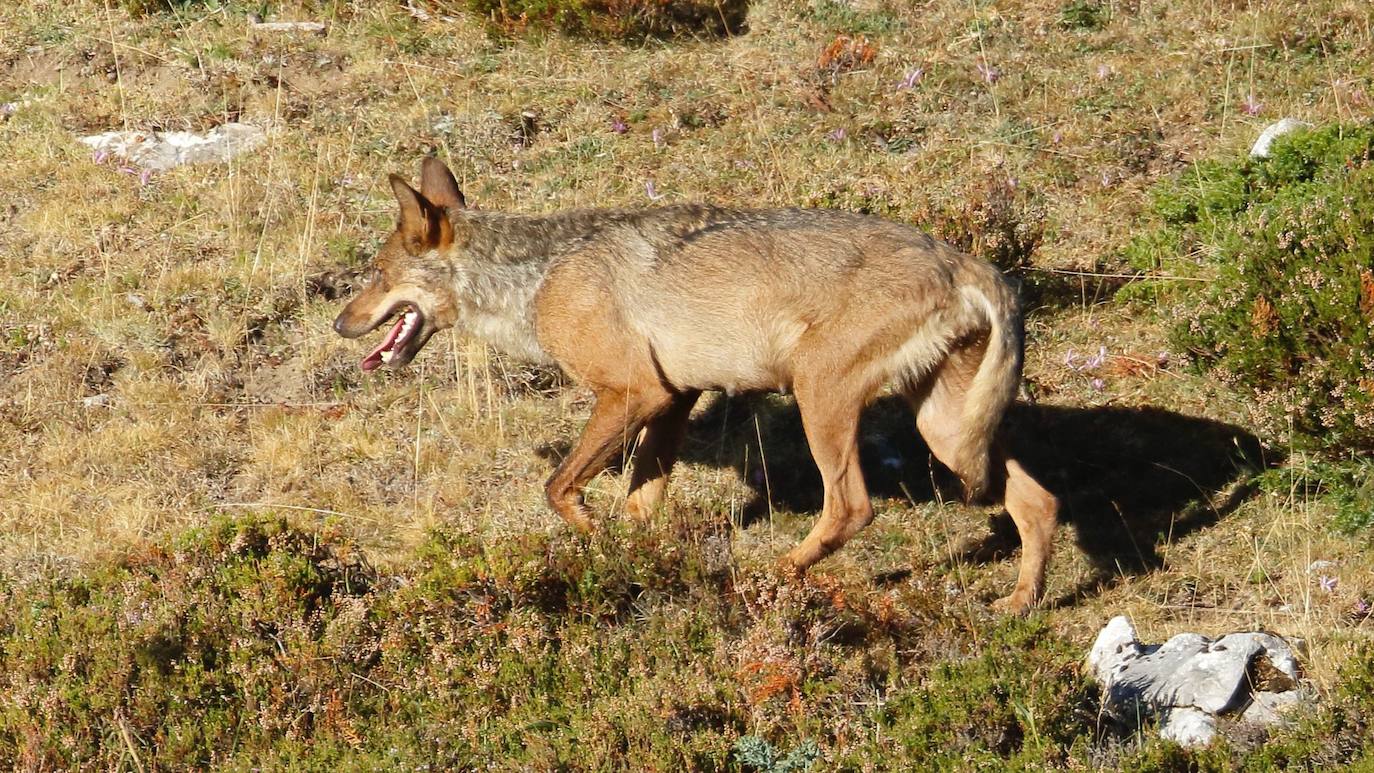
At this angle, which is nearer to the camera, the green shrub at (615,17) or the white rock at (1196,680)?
the white rock at (1196,680)

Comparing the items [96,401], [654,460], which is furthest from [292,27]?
[654,460]

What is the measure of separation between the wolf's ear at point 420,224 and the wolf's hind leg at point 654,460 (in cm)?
159

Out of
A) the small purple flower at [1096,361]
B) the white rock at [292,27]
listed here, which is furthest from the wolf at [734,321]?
the white rock at [292,27]

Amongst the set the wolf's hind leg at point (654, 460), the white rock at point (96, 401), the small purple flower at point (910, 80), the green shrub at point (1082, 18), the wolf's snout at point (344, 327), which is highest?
the green shrub at point (1082, 18)

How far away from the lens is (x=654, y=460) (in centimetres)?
866

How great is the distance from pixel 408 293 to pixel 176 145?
16.8ft

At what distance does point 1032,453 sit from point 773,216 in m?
2.41

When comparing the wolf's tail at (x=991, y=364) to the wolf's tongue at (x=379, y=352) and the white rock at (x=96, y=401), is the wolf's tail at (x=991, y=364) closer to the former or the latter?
the wolf's tongue at (x=379, y=352)

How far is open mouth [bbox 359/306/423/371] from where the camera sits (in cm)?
842

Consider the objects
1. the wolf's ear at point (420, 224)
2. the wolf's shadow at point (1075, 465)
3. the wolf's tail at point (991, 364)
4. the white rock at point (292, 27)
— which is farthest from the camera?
the white rock at point (292, 27)

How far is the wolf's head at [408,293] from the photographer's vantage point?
8344 mm

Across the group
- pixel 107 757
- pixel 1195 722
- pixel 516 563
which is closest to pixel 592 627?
pixel 516 563

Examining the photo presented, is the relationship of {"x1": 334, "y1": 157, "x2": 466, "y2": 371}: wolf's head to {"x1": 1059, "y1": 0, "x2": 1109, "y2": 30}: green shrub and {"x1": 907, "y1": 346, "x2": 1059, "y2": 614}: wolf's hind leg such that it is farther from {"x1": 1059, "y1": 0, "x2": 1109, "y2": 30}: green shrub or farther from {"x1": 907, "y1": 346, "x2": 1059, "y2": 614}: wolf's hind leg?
{"x1": 1059, "y1": 0, "x2": 1109, "y2": 30}: green shrub

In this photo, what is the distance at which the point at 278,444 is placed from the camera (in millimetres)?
9266
